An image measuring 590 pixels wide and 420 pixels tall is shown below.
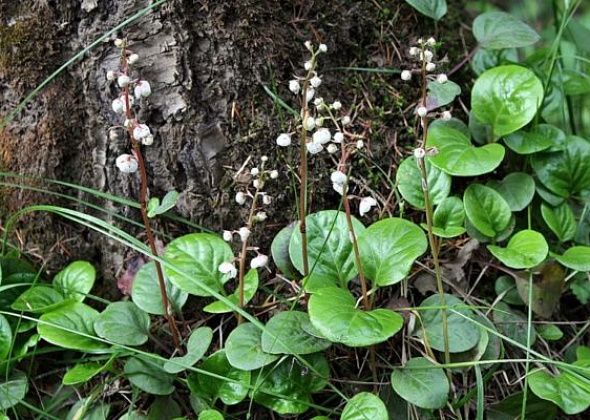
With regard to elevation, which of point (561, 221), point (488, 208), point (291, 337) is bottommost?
point (561, 221)

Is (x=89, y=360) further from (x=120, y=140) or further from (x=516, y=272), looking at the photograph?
(x=516, y=272)

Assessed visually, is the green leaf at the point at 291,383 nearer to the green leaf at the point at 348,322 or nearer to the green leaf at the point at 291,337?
the green leaf at the point at 291,337

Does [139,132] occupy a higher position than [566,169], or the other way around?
[139,132]

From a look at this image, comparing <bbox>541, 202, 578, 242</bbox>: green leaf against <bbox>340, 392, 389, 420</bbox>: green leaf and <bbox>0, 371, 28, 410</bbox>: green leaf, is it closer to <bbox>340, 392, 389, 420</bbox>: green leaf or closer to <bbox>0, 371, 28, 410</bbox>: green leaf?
<bbox>340, 392, 389, 420</bbox>: green leaf

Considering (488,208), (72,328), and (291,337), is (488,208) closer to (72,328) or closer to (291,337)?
(291,337)

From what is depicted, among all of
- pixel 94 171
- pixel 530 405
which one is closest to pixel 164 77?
pixel 94 171

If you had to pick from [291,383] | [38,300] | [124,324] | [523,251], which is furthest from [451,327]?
[38,300]
